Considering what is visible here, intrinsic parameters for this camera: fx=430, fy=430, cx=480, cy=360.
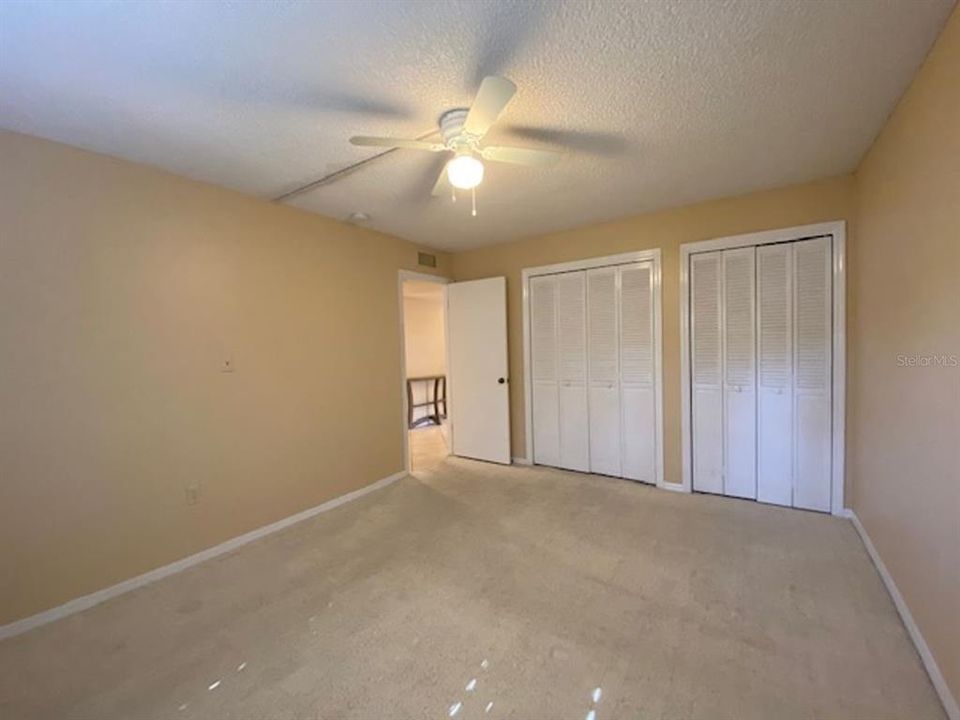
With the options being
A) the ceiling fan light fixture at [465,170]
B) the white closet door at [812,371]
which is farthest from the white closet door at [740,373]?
the ceiling fan light fixture at [465,170]

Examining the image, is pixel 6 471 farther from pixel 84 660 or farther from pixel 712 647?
pixel 712 647

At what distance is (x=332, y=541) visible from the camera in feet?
9.31

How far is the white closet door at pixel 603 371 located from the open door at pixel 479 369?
2.88ft

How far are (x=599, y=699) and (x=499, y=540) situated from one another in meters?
1.28

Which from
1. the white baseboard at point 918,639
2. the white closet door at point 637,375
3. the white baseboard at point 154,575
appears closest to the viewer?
the white baseboard at point 918,639

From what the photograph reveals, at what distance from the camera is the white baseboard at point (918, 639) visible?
1420mm

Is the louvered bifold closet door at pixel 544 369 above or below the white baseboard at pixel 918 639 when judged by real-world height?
above

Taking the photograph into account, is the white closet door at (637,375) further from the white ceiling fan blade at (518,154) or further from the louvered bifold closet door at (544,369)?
the white ceiling fan blade at (518,154)

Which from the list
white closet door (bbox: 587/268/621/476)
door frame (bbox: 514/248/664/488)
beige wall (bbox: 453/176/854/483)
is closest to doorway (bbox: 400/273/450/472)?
beige wall (bbox: 453/176/854/483)

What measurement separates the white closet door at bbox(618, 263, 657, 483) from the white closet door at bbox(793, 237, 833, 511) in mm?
998

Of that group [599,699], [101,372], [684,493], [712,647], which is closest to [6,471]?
[101,372]

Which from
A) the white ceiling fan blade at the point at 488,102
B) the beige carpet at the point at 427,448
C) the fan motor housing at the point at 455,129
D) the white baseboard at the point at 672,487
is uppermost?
the fan motor housing at the point at 455,129

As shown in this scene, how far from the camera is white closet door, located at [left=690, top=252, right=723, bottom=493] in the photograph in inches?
132

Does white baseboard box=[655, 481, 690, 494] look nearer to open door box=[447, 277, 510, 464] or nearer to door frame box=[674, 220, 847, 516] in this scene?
door frame box=[674, 220, 847, 516]
